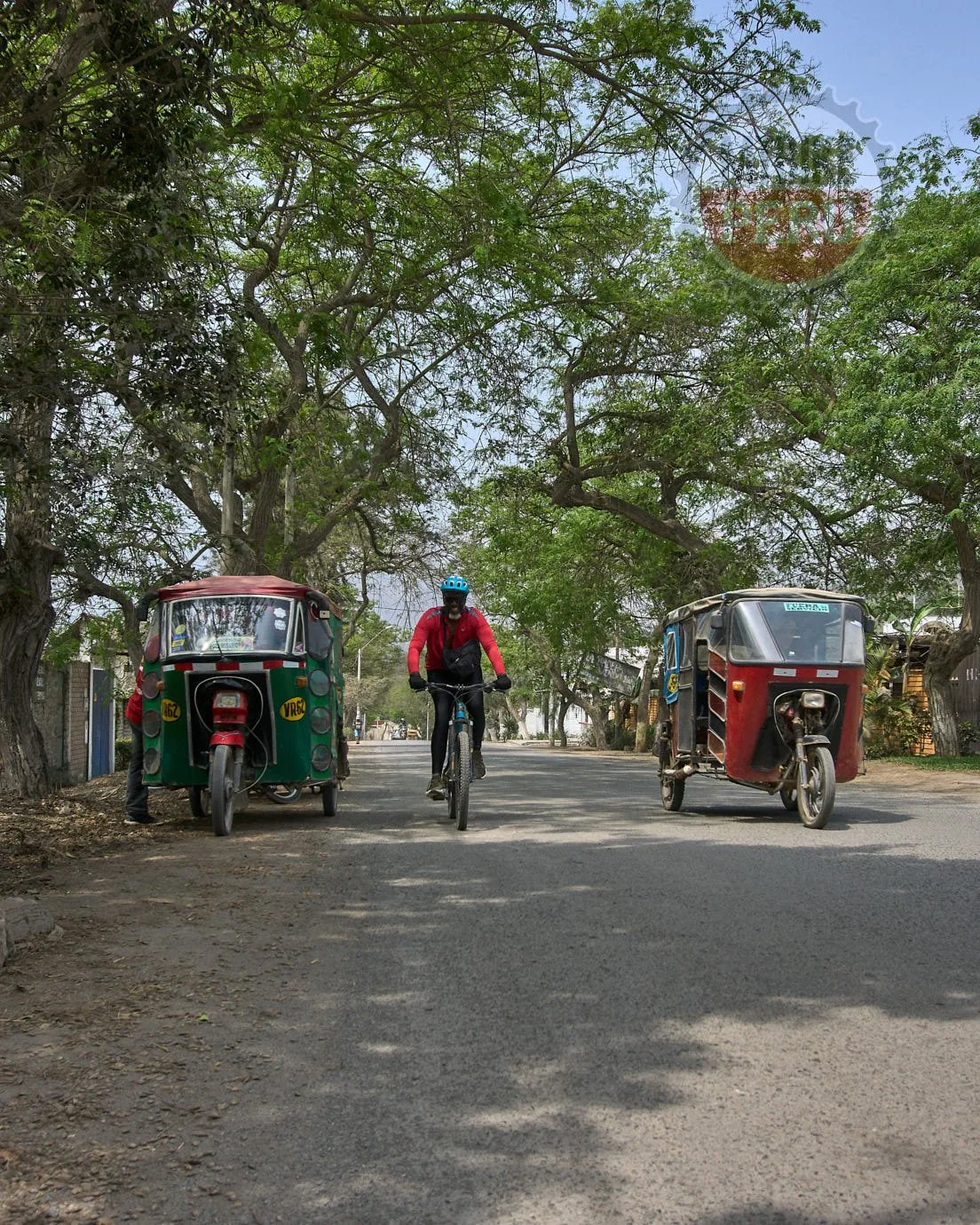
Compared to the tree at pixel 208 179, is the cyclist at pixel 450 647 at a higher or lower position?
lower

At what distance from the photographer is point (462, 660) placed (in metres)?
10.8

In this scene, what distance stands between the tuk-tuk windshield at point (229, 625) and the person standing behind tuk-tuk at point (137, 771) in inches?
25.0

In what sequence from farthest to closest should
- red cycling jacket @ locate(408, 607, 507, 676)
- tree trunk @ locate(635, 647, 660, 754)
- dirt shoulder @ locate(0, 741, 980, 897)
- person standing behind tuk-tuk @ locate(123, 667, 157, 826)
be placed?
1. tree trunk @ locate(635, 647, 660, 754)
2. person standing behind tuk-tuk @ locate(123, 667, 157, 826)
3. red cycling jacket @ locate(408, 607, 507, 676)
4. dirt shoulder @ locate(0, 741, 980, 897)

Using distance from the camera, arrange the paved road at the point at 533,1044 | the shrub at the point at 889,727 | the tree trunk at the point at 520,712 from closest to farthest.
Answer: the paved road at the point at 533,1044 < the shrub at the point at 889,727 < the tree trunk at the point at 520,712

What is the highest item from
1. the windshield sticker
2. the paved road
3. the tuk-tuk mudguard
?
the windshield sticker

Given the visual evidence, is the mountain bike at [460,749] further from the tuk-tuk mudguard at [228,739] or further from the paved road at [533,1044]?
the paved road at [533,1044]

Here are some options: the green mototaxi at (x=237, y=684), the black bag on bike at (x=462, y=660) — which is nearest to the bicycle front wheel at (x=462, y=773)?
the black bag on bike at (x=462, y=660)

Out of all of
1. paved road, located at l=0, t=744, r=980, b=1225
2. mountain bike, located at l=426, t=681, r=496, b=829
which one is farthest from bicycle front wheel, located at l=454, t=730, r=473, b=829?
paved road, located at l=0, t=744, r=980, b=1225

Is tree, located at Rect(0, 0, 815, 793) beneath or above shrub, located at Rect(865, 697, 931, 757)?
above

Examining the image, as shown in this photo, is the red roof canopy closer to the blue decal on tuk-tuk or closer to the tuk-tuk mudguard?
the tuk-tuk mudguard

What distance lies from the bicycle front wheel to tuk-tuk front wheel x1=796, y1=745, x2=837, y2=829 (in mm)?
3058

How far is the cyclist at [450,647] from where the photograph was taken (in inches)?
416

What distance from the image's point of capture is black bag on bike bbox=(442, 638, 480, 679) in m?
10.8

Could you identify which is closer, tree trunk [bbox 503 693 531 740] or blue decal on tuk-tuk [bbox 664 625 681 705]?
blue decal on tuk-tuk [bbox 664 625 681 705]
